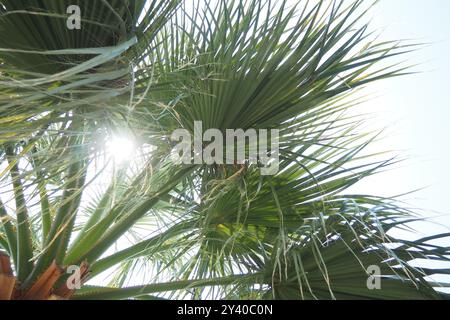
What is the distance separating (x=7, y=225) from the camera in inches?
70.9

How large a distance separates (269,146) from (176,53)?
0.47m

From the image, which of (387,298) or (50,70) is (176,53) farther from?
(387,298)
